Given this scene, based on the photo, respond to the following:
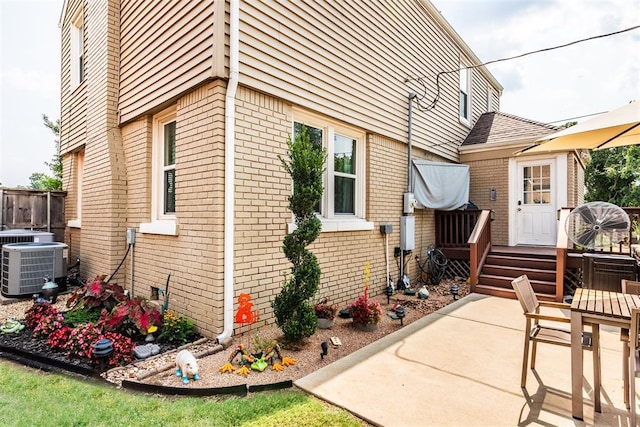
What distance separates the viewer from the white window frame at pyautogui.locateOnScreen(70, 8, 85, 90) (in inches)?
318

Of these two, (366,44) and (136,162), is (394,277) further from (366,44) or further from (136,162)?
(136,162)

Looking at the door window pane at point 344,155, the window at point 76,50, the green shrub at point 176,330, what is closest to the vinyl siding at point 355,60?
the door window pane at point 344,155

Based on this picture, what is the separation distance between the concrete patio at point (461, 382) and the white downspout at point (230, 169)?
4.52 feet

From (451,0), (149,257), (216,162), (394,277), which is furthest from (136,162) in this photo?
(451,0)

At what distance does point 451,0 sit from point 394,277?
22.1 ft

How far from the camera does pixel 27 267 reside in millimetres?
5926

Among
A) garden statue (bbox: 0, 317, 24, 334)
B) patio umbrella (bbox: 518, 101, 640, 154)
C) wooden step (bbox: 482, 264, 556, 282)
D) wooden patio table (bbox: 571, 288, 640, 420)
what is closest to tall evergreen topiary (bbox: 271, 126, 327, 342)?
wooden patio table (bbox: 571, 288, 640, 420)

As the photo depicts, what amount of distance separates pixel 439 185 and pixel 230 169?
5.78 metres

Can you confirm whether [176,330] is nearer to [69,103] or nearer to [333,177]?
[333,177]

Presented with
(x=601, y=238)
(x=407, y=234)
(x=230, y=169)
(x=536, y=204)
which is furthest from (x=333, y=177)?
(x=536, y=204)

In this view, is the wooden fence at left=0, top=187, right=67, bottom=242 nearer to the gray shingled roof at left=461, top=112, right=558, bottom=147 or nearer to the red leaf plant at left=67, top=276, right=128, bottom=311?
the red leaf plant at left=67, top=276, right=128, bottom=311

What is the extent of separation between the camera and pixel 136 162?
567cm

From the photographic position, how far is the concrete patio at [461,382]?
2.58m

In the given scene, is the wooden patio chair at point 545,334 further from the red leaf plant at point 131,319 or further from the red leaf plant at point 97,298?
the red leaf plant at point 97,298
